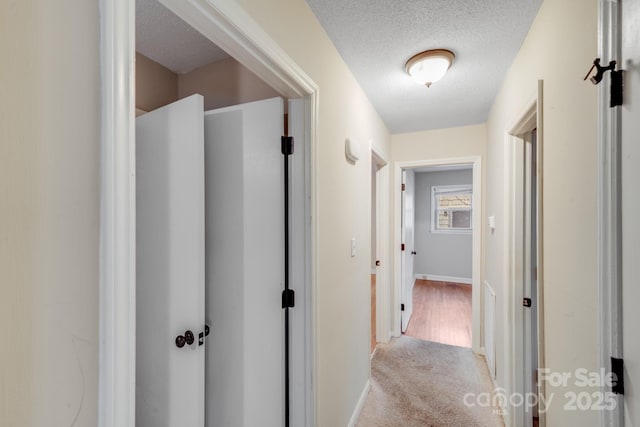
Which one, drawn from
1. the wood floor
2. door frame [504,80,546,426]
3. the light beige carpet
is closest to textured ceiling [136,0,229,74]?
door frame [504,80,546,426]

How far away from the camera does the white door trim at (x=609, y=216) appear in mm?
699

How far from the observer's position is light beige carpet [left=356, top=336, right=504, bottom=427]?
191 centimetres

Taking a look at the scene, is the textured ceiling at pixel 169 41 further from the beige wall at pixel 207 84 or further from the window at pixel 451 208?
the window at pixel 451 208

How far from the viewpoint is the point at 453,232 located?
5711 millimetres

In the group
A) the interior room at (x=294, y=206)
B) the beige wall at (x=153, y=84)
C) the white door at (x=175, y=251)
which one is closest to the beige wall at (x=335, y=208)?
the interior room at (x=294, y=206)

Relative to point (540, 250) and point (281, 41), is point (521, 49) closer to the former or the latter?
point (540, 250)

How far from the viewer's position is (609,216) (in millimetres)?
715

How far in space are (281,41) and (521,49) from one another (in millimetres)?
1443

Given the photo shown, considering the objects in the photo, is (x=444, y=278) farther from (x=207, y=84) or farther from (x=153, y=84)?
(x=153, y=84)

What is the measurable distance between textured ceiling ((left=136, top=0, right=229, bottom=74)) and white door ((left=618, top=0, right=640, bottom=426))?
5.70ft

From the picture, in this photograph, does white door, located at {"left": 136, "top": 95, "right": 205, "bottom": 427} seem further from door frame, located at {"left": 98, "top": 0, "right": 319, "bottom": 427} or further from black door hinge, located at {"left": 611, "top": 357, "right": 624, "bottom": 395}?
black door hinge, located at {"left": 611, "top": 357, "right": 624, "bottom": 395}

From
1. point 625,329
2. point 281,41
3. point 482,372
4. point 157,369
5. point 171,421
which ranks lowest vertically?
point 482,372

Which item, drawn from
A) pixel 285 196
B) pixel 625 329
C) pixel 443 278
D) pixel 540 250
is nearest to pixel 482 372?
pixel 540 250

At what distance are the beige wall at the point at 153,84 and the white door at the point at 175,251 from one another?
0.78 m
